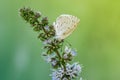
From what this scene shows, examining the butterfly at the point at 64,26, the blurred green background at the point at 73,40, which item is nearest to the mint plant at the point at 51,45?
the butterfly at the point at 64,26

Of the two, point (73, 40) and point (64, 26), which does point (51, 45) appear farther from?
point (73, 40)

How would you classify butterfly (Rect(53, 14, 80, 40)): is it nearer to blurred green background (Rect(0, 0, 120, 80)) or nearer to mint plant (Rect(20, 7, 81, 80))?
mint plant (Rect(20, 7, 81, 80))

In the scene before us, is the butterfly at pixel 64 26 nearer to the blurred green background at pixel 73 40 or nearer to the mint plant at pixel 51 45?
the mint plant at pixel 51 45

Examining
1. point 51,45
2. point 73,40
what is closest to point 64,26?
point 51,45

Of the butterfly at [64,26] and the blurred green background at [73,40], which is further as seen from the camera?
the blurred green background at [73,40]

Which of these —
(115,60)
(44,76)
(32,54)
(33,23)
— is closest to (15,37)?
(32,54)

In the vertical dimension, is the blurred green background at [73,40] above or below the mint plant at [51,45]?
above
